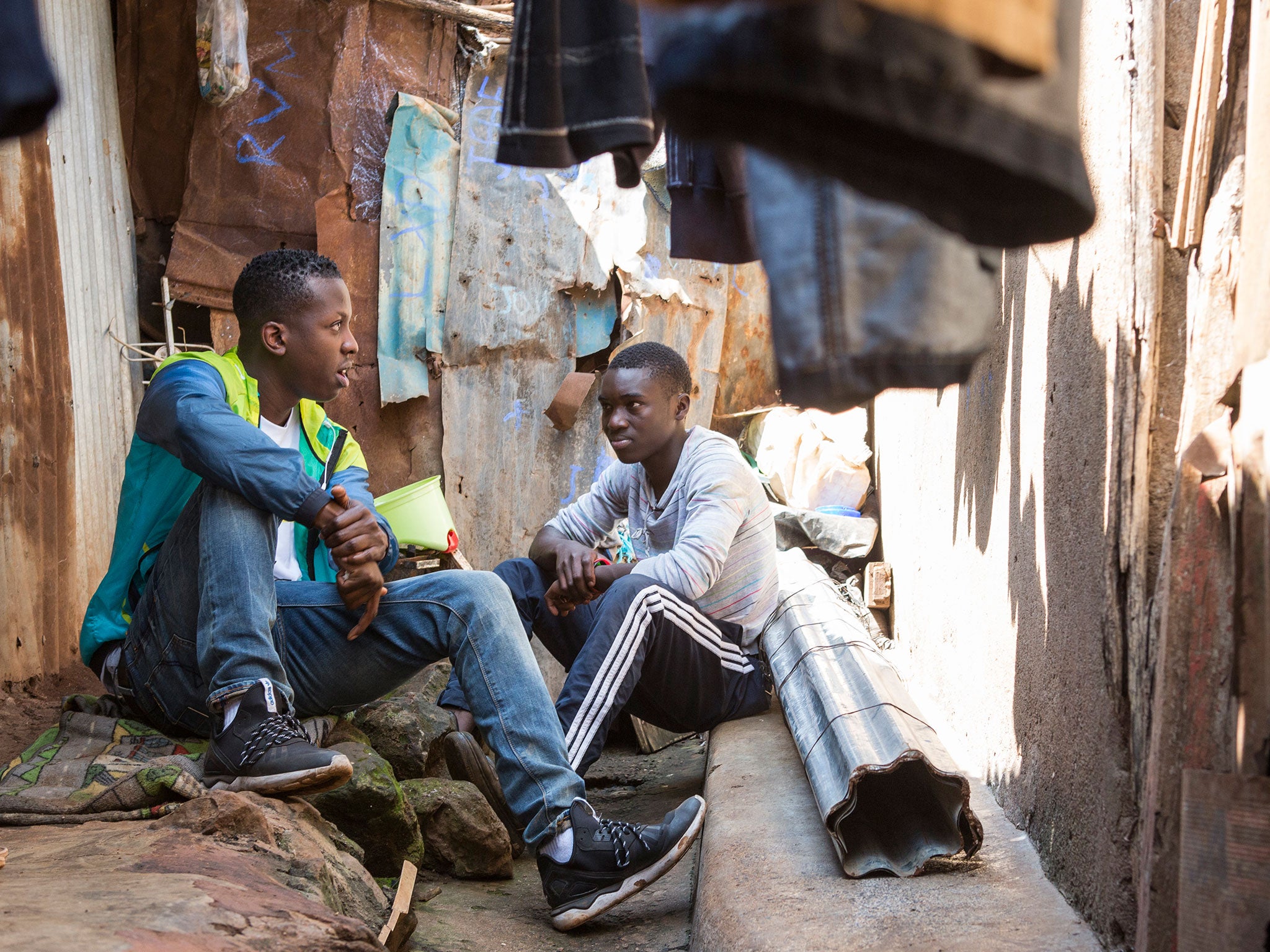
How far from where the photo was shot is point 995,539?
2672 millimetres

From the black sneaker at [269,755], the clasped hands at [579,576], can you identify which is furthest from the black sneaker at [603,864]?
the clasped hands at [579,576]

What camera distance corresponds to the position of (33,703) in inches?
136

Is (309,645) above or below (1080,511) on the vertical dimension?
below

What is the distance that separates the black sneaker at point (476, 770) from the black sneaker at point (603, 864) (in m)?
0.89

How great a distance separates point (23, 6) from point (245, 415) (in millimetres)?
1846

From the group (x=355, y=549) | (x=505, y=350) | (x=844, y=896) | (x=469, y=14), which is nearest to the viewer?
(x=844, y=896)

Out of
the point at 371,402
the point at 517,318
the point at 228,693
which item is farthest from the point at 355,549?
the point at 517,318

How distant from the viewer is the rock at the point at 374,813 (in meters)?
2.54

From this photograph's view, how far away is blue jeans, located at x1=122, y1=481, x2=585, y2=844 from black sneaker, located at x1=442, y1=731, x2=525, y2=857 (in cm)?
60

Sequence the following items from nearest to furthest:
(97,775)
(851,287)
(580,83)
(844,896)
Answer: (851,287) < (580,83) < (844,896) < (97,775)

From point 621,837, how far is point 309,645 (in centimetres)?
88

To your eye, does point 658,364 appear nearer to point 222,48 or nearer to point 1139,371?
point 1139,371

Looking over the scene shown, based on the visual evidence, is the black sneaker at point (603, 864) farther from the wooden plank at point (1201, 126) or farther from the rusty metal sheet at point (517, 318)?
the rusty metal sheet at point (517, 318)

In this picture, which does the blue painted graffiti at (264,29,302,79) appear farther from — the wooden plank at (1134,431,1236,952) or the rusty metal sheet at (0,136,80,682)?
the wooden plank at (1134,431,1236,952)
